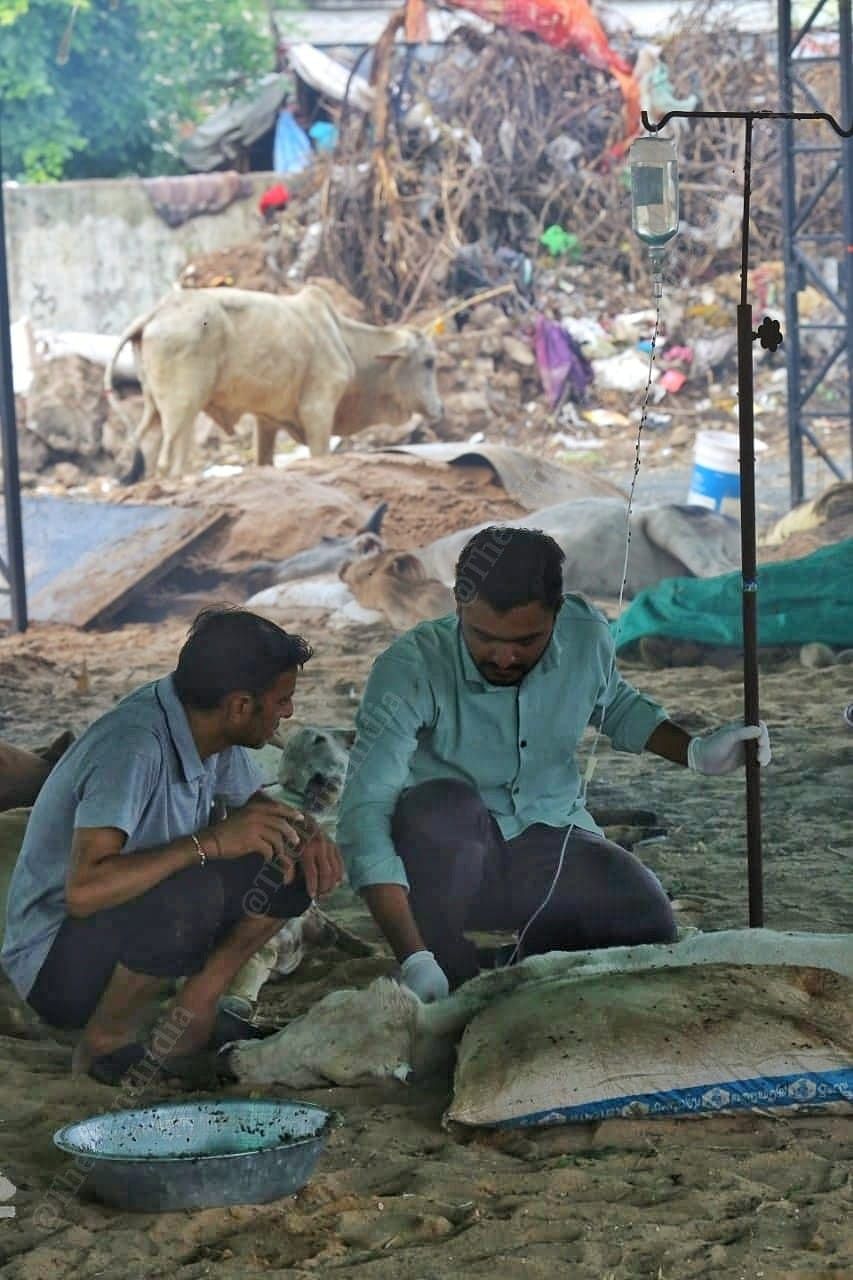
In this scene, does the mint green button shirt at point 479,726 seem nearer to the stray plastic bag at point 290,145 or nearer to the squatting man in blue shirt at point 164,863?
the squatting man in blue shirt at point 164,863

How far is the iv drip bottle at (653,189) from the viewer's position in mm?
3791

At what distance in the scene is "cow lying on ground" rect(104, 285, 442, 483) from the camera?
38.7ft

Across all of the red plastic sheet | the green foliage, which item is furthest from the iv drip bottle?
the green foliage

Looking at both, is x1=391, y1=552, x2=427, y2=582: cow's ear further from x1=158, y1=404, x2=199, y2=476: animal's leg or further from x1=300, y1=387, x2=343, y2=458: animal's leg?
x1=300, y1=387, x2=343, y2=458: animal's leg

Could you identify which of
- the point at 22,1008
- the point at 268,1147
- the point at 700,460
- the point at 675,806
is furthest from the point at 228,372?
the point at 268,1147

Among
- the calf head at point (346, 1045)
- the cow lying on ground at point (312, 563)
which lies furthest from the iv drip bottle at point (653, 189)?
the cow lying on ground at point (312, 563)

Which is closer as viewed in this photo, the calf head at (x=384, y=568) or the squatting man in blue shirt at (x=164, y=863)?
the squatting man in blue shirt at (x=164, y=863)

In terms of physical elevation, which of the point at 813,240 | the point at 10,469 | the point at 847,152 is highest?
the point at 847,152

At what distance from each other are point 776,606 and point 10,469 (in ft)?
13.1

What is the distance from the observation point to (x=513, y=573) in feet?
10.2

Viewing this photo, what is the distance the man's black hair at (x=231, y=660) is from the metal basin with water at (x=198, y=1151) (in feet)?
2.27

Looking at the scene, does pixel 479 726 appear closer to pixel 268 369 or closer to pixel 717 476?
pixel 717 476

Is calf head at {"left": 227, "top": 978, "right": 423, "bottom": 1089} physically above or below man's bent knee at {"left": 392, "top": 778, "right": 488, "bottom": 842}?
below

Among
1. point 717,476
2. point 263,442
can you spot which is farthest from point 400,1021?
point 263,442
